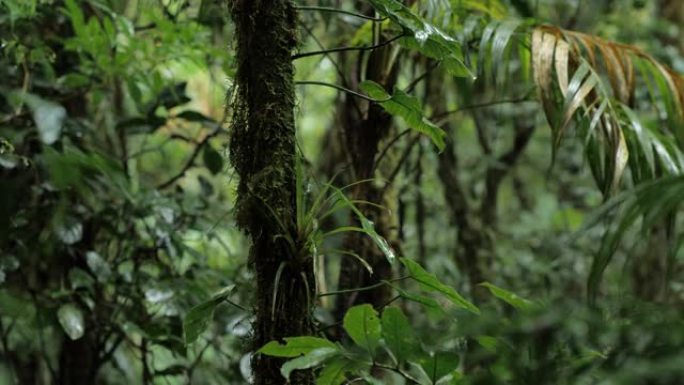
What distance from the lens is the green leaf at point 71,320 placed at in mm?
1987

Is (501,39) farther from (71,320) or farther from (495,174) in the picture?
(495,174)

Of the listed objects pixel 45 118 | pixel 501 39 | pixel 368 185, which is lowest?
pixel 368 185

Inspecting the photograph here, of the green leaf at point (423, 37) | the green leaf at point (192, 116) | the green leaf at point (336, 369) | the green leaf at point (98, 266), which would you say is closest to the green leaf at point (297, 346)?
the green leaf at point (336, 369)

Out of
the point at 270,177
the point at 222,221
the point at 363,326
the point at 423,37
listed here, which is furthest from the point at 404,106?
the point at 222,221

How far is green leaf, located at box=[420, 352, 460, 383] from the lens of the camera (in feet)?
3.86

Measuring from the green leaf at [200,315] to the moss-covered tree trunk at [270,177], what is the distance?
0.22 ft

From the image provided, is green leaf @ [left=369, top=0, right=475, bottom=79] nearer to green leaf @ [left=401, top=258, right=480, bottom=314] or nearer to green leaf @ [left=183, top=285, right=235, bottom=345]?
green leaf @ [left=401, top=258, right=480, bottom=314]

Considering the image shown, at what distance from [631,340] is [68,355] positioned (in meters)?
2.14

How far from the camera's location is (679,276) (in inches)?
165

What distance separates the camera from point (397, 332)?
3.71 feet

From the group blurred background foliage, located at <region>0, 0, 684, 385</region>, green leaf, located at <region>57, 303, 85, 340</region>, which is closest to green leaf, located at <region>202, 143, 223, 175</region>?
blurred background foliage, located at <region>0, 0, 684, 385</region>

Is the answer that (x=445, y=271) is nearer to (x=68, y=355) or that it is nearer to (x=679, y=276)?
(x=68, y=355)

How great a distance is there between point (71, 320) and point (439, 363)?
118 centimetres

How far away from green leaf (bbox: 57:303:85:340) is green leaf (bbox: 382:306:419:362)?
44.3 inches
